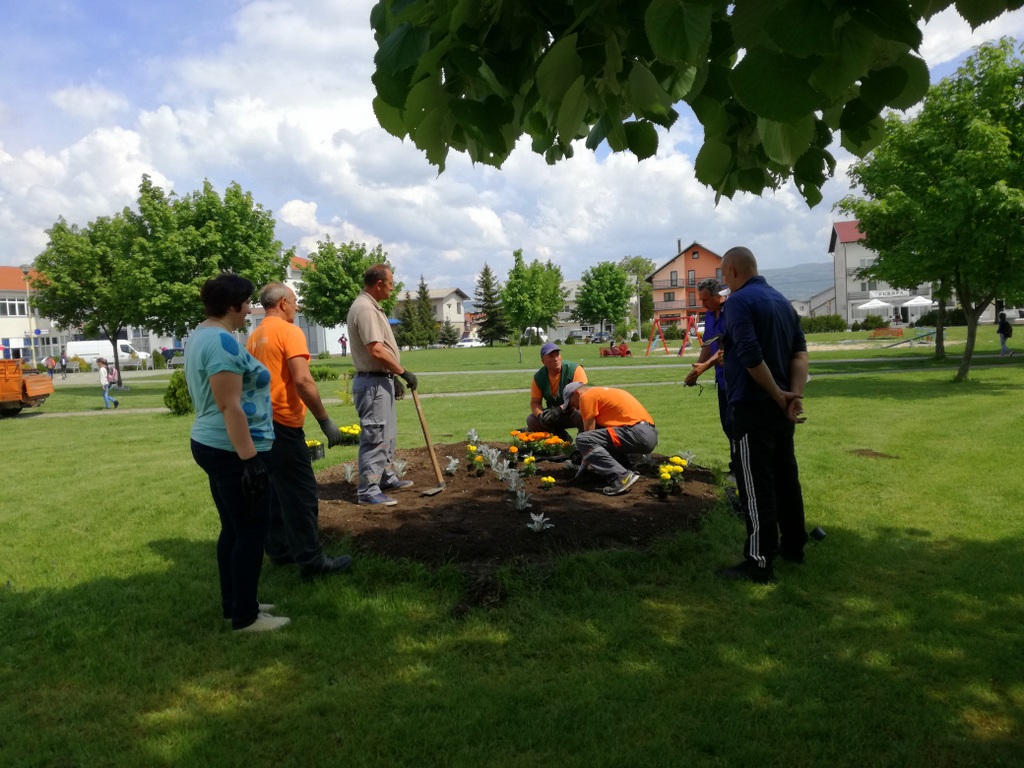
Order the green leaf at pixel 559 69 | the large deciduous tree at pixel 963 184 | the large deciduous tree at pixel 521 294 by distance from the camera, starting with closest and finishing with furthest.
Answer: the green leaf at pixel 559 69
the large deciduous tree at pixel 963 184
the large deciduous tree at pixel 521 294

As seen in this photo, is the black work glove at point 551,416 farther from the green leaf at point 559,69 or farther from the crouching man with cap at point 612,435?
the green leaf at point 559,69

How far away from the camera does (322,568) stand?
476cm

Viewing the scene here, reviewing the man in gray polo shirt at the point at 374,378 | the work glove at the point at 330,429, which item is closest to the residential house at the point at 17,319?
the man in gray polo shirt at the point at 374,378

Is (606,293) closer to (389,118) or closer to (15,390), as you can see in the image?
(15,390)

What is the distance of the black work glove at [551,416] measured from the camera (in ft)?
25.1

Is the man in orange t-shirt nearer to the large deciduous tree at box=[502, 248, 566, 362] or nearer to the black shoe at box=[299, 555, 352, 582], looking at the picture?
the black shoe at box=[299, 555, 352, 582]

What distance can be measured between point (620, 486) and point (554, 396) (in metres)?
1.80

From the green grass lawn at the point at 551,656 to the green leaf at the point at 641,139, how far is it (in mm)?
2248

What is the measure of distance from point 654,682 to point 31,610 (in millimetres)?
3776

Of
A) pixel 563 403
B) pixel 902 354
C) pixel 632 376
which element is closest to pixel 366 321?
pixel 563 403

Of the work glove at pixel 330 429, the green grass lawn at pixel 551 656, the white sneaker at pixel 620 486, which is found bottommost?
the green grass lawn at pixel 551 656

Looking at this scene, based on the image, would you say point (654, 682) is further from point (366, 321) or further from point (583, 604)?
point (366, 321)

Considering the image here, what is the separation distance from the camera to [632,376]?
79.0 ft

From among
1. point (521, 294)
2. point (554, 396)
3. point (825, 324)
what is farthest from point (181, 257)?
point (825, 324)
